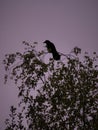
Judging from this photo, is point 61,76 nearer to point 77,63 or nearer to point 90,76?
point 77,63

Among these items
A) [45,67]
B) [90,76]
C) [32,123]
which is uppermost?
[45,67]

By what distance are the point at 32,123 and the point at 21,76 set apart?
8.13 feet

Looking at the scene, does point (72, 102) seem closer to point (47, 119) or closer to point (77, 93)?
point (77, 93)

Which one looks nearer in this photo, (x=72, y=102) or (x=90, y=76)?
(x=72, y=102)

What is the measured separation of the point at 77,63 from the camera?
32.7 feet

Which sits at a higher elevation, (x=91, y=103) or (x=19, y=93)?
(x=19, y=93)

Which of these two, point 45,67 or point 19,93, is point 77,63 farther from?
point 19,93

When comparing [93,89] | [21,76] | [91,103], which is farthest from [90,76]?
[21,76]

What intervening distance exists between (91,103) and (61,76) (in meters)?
2.16

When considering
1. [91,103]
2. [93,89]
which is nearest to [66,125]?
[91,103]

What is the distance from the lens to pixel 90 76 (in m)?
10.5

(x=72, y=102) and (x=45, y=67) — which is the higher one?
(x=45, y=67)

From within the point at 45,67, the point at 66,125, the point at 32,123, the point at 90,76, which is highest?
the point at 45,67

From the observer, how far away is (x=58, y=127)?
9.88 meters
